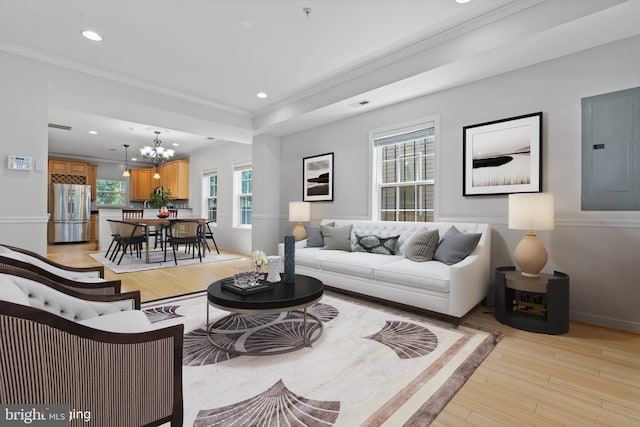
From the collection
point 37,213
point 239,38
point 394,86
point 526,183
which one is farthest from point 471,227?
point 37,213

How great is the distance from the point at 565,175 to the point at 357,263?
221 centimetres

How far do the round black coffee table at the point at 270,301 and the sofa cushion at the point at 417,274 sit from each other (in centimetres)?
85

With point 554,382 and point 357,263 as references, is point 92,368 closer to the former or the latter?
point 554,382

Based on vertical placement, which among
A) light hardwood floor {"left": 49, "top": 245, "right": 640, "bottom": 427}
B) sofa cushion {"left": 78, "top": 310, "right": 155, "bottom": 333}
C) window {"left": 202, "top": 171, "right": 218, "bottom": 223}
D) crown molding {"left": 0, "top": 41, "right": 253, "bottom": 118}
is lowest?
light hardwood floor {"left": 49, "top": 245, "right": 640, "bottom": 427}

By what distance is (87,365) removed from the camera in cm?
105

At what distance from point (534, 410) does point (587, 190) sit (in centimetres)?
219

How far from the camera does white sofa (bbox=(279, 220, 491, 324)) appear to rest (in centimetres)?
271

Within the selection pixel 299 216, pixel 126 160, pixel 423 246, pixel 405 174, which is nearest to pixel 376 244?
pixel 423 246

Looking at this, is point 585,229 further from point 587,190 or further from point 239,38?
point 239,38

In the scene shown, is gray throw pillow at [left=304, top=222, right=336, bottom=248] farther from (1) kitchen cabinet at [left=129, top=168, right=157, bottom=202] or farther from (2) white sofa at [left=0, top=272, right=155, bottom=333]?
(1) kitchen cabinet at [left=129, top=168, right=157, bottom=202]

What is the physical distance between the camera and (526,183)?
3.14m

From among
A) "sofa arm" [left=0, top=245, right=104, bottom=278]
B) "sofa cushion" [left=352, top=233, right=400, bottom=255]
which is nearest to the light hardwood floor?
"sofa cushion" [left=352, top=233, right=400, bottom=255]

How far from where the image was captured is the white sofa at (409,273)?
271 cm

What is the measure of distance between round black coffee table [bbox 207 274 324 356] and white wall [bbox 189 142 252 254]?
4.67m
